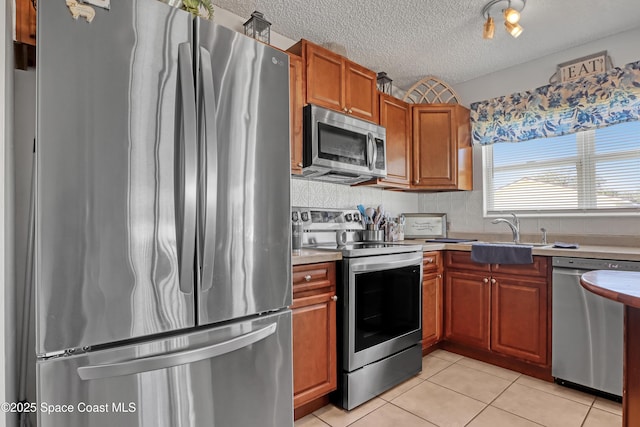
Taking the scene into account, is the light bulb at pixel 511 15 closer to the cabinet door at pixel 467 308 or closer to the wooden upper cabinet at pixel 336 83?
the wooden upper cabinet at pixel 336 83

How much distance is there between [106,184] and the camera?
1.06m

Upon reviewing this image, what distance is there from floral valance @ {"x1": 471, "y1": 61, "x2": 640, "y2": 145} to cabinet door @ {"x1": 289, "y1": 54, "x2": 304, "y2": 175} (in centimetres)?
188

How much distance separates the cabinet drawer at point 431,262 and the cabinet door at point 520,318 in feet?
1.37

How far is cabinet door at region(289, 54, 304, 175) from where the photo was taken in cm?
218

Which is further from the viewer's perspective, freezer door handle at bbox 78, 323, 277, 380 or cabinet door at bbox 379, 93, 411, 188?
cabinet door at bbox 379, 93, 411, 188

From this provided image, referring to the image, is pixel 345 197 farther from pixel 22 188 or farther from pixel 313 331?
pixel 22 188

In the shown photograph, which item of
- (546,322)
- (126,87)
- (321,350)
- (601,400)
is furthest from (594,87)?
(126,87)

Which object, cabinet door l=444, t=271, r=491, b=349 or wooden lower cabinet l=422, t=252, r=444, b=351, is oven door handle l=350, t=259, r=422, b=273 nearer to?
wooden lower cabinet l=422, t=252, r=444, b=351

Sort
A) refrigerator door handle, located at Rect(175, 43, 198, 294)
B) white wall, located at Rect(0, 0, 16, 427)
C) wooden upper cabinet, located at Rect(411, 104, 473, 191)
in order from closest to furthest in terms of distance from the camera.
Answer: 1. white wall, located at Rect(0, 0, 16, 427)
2. refrigerator door handle, located at Rect(175, 43, 198, 294)
3. wooden upper cabinet, located at Rect(411, 104, 473, 191)

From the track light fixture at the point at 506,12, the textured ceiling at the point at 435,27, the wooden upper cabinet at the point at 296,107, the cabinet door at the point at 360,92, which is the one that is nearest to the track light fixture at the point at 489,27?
the track light fixture at the point at 506,12

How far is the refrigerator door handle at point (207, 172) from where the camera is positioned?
1.22 m

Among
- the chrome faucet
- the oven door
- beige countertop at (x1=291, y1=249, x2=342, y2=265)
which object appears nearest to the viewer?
beige countertop at (x1=291, y1=249, x2=342, y2=265)

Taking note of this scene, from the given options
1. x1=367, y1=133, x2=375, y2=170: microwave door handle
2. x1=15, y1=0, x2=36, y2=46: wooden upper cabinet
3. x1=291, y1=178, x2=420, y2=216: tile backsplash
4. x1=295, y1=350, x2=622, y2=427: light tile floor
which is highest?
x1=15, y1=0, x2=36, y2=46: wooden upper cabinet

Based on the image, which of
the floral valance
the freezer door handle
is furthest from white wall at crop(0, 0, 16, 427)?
the floral valance
